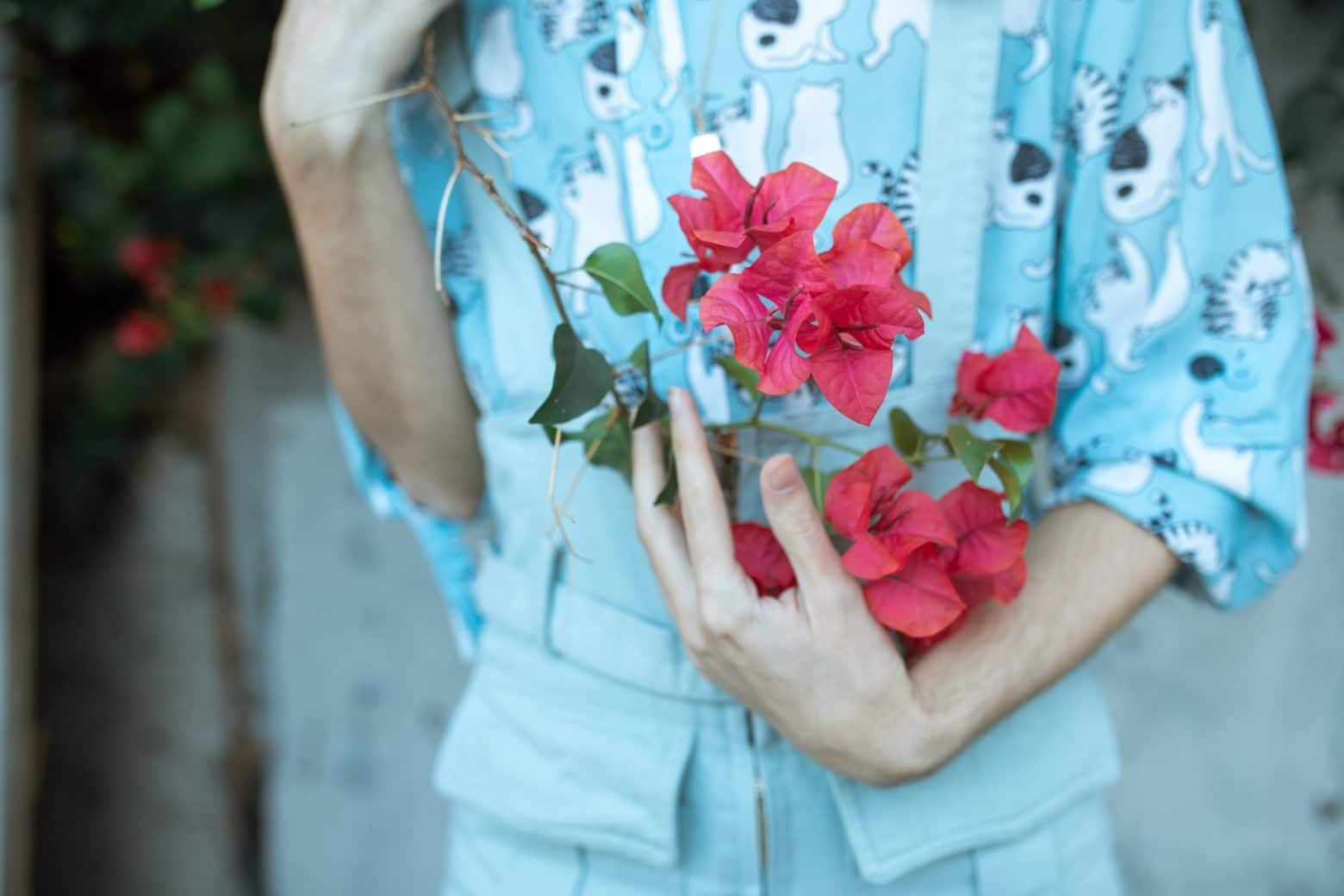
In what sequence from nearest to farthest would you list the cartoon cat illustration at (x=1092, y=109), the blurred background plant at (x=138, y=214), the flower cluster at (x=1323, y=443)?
the cartoon cat illustration at (x=1092, y=109)
the flower cluster at (x=1323, y=443)
the blurred background plant at (x=138, y=214)

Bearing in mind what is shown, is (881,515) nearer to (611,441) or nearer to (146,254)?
(611,441)

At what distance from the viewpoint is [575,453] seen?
0.67 metres

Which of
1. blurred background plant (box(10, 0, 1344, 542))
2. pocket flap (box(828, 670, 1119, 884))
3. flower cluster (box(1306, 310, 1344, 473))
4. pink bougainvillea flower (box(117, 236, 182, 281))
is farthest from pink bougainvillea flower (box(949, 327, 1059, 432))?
pink bougainvillea flower (box(117, 236, 182, 281))

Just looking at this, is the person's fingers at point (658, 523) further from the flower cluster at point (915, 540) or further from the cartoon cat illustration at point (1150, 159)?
the cartoon cat illustration at point (1150, 159)

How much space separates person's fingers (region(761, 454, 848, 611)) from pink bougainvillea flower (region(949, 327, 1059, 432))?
11cm

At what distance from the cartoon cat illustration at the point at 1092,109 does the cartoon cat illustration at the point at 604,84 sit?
0.84 feet

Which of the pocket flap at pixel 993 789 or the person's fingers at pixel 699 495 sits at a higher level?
the person's fingers at pixel 699 495

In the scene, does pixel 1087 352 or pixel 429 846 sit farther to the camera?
pixel 429 846

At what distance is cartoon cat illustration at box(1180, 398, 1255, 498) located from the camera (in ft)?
2.06

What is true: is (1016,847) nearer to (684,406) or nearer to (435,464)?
(684,406)

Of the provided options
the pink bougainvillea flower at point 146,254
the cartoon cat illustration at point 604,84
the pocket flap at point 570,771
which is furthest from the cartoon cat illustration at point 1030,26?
the pink bougainvillea flower at point 146,254

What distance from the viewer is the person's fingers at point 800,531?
525 millimetres

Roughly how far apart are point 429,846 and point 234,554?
49 centimetres

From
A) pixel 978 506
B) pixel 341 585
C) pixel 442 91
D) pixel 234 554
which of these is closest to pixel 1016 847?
pixel 978 506
